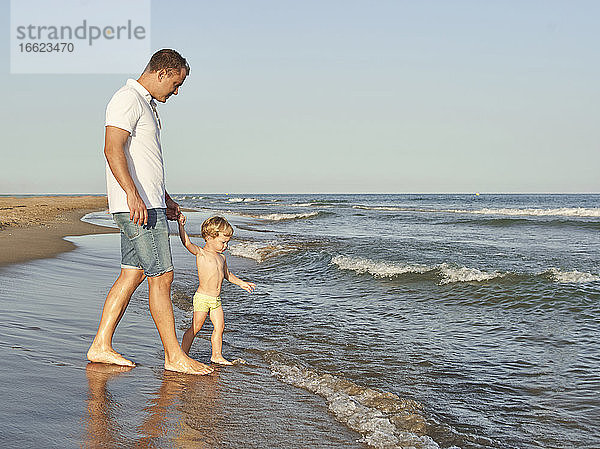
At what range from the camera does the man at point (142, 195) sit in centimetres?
329

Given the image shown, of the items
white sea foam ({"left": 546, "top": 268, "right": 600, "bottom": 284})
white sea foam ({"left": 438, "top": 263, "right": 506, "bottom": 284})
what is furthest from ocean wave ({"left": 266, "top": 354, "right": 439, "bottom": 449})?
white sea foam ({"left": 546, "top": 268, "right": 600, "bottom": 284})

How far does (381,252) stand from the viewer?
11.4 metres

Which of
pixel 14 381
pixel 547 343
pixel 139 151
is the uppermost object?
pixel 139 151

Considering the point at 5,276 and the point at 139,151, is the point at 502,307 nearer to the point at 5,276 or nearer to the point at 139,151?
the point at 139,151

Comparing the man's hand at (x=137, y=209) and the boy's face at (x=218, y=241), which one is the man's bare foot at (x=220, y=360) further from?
the man's hand at (x=137, y=209)

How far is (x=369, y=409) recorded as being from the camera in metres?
3.23

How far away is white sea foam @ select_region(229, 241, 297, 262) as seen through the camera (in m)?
11.4

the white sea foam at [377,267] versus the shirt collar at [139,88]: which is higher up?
the shirt collar at [139,88]

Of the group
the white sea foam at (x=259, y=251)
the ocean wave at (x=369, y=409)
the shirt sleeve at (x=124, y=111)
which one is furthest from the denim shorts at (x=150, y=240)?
the white sea foam at (x=259, y=251)

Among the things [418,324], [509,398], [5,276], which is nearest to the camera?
[509,398]

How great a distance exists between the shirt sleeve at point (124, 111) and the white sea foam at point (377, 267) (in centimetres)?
586

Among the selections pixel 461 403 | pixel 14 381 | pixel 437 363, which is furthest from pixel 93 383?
pixel 437 363

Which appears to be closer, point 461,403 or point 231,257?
point 461,403

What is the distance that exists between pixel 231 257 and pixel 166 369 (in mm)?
7853
